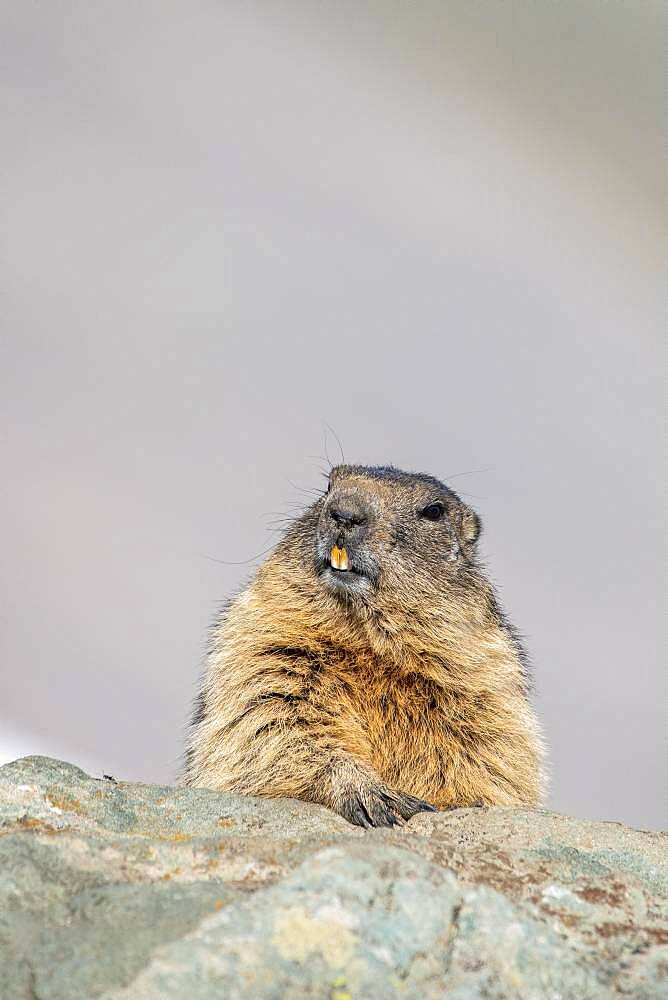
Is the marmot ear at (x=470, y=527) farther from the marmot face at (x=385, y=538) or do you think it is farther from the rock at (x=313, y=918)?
the rock at (x=313, y=918)

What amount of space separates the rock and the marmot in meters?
1.07

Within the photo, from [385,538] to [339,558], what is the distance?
24cm

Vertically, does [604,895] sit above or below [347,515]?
below

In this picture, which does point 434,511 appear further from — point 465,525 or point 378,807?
point 378,807

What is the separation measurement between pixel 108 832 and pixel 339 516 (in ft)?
5.84

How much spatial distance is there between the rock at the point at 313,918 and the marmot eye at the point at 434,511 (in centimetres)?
206

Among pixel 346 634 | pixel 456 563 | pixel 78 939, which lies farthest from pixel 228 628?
pixel 78 939

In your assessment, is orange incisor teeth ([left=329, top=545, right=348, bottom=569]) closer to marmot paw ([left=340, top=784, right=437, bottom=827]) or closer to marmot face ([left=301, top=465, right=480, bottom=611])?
marmot face ([left=301, top=465, right=480, bottom=611])

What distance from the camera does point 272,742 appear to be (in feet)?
11.0

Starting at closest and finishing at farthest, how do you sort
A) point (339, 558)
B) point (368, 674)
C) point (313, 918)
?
point (313, 918) < point (368, 674) < point (339, 558)

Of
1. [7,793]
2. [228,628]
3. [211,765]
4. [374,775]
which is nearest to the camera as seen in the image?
[7,793]

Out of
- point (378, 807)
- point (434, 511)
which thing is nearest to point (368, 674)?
point (378, 807)

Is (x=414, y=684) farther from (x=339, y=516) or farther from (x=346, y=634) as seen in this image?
(x=339, y=516)

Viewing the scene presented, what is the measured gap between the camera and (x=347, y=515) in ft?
12.3
